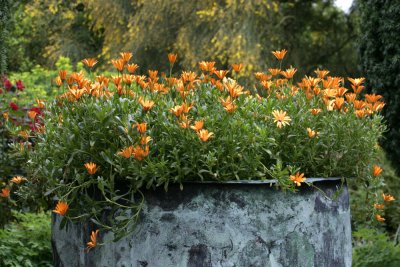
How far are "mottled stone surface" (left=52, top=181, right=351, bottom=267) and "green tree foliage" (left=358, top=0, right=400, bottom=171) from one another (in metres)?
2.52

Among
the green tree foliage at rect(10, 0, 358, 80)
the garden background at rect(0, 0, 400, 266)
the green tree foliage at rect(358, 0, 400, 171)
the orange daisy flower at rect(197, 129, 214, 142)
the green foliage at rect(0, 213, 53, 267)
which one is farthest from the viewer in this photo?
the green tree foliage at rect(10, 0, 358, 80)

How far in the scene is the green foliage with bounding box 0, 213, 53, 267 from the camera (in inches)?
175

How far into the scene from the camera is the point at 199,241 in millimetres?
2986

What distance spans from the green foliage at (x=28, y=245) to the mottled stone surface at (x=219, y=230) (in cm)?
157

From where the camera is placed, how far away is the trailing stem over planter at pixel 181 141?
2.96 m

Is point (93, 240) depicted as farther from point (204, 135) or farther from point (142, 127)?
point (204, 135)

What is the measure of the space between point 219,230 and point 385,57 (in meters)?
3.06

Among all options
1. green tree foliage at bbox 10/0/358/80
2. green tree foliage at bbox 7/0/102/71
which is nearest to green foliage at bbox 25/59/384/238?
green tree foliage at bbox 10/0/358/80

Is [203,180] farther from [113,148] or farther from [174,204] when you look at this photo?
[113,148]

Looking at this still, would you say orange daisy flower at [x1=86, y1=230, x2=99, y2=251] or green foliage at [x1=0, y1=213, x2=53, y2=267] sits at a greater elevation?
green foliage at [x1=0, y1=213, x2=53, y2=267]

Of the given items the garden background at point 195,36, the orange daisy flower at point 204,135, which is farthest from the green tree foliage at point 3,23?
the garden background at point 195,36

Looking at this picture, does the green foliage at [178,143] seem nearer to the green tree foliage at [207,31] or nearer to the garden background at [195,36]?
the garden background at [195,36]

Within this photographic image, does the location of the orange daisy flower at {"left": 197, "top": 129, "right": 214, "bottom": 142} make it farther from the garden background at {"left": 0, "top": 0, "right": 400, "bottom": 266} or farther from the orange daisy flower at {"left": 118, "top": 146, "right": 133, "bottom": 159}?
the garden background at {"left": 0, "top": 0, "right": 400, "bottom": 266}

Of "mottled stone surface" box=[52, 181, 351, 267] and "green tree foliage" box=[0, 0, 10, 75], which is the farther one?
"green tree foliage" box=[0, 0, 10, 75]
